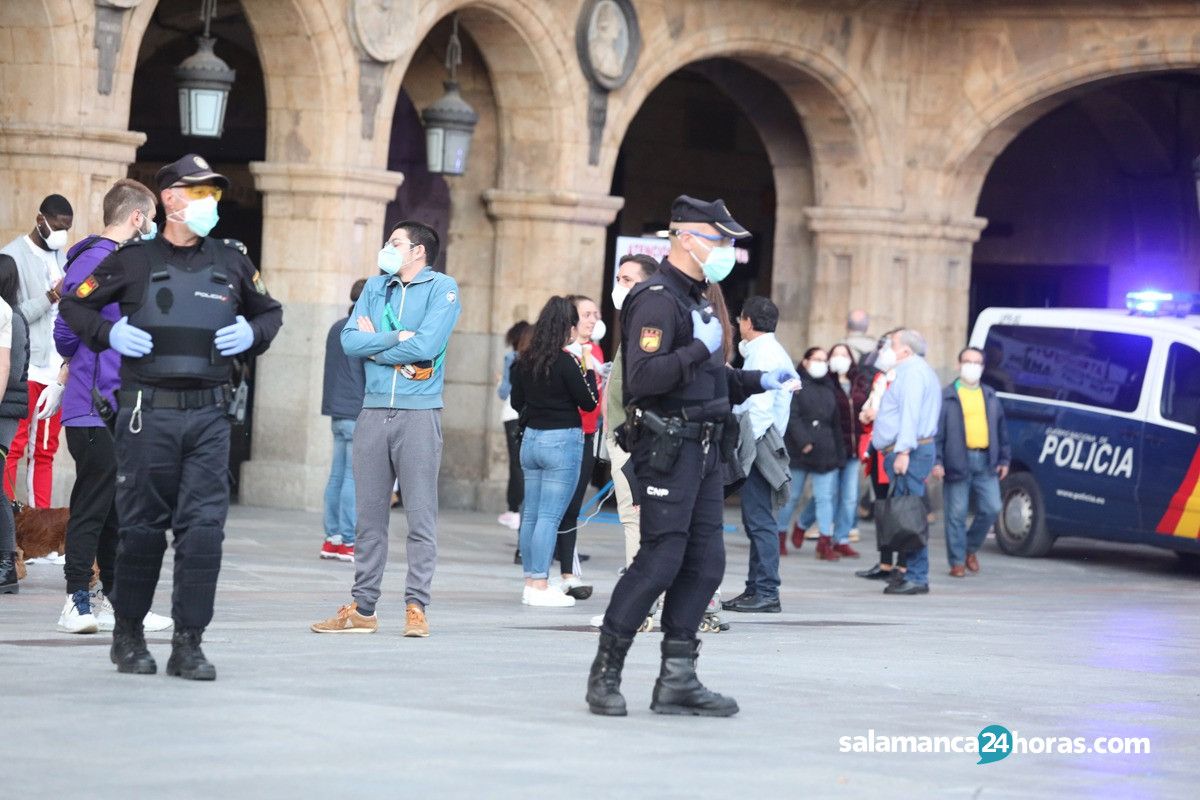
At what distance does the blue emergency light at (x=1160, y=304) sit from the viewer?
1606cm

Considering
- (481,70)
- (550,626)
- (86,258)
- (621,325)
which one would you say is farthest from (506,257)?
(621,325)

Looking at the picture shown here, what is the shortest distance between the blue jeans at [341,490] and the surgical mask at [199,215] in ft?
17.5

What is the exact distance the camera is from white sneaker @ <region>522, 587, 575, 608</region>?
11.2 metres

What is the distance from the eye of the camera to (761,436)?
11023mm

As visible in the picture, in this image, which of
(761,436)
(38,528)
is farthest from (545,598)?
(38,528)

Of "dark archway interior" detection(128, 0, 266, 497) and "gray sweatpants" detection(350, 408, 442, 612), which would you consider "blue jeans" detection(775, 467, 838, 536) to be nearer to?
"gray sweatpants" detection(350, 408, 442, 612)

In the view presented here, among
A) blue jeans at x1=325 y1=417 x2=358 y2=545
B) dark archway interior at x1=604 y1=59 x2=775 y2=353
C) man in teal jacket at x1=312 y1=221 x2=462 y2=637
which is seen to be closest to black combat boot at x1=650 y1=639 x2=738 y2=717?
man in teal jacket at x1=312 y1=221 x2=462 y2=637

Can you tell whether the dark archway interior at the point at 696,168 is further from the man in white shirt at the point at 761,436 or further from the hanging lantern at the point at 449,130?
the man in white shirt at the point at 761,436

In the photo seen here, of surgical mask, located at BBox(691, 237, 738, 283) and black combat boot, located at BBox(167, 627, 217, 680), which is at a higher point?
→ surgical mask, located at BBox(691, 237, 738, 283)

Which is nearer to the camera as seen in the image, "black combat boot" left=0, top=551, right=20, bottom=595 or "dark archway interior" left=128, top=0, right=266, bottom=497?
"black combat boot" left=0, top=551, right=20, bottom=595

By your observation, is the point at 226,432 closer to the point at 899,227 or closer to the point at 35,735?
the point at 35,735

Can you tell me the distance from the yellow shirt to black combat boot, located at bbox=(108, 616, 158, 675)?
8.26 meters

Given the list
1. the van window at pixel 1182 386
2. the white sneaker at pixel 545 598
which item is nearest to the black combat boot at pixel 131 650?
the white sneaker at pixel 545 598

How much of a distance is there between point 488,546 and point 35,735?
29.4ft
